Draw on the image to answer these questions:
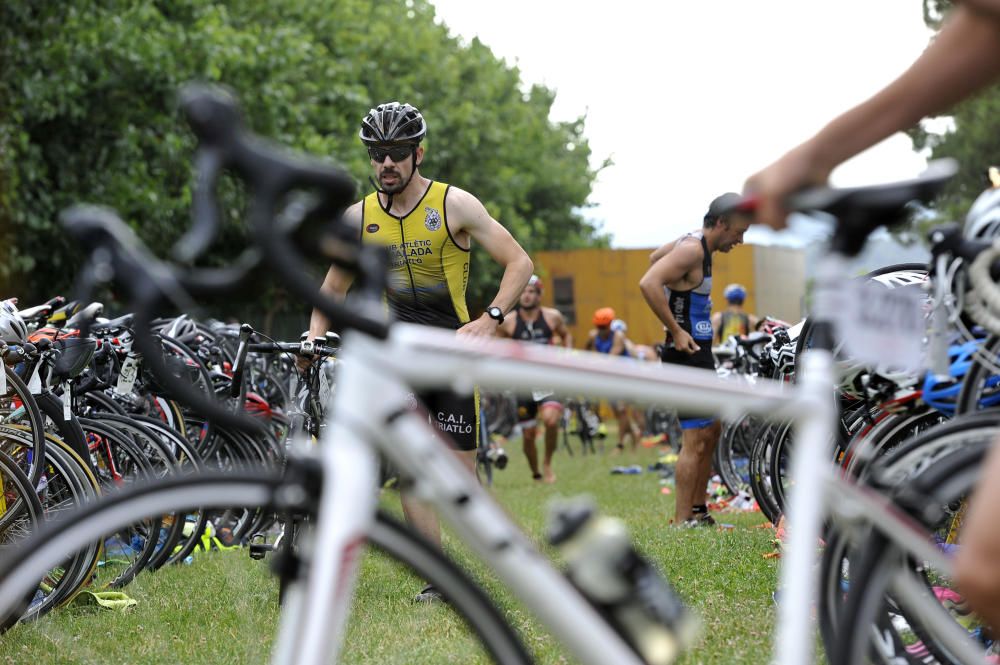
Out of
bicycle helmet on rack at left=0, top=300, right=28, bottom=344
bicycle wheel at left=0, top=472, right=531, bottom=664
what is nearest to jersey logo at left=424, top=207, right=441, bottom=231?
bicycle helmet on rack at left=0, top=300, right=28, bottom=344

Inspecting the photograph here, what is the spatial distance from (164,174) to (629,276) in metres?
15.3

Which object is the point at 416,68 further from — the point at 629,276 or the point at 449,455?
the point at 449,455

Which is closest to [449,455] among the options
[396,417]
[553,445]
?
[396,417]

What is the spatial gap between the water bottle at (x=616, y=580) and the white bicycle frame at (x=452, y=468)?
3cm

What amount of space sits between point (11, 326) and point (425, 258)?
6.06 feet

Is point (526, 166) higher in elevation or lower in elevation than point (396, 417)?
higher

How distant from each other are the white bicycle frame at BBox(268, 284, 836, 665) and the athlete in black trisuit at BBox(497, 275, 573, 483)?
10.8 meters

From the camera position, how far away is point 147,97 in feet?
62.5

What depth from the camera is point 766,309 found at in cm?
3036

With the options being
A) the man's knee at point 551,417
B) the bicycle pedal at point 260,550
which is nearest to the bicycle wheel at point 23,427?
the bicycle pedal at point 260,550

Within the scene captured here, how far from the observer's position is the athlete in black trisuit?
13.8m

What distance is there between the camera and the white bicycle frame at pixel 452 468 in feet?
5.92

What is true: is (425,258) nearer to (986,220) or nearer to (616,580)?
(986,220)

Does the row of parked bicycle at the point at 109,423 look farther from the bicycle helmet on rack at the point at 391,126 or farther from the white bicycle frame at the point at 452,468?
the white bicycle frame at the point at 452,468
